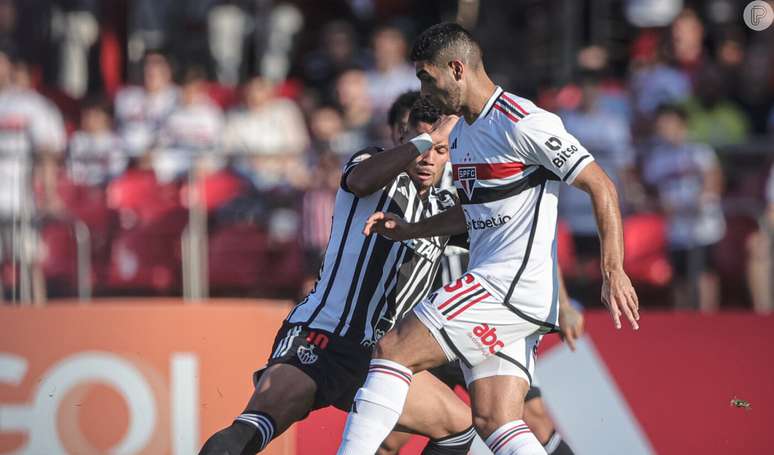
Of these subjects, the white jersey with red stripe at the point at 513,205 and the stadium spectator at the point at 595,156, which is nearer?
the white jersey with red stripe at the point at 513,205

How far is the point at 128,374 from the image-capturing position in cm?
755

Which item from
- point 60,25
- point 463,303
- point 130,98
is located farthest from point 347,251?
point 60,25

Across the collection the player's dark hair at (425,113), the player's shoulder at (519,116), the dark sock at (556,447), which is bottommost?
the dark sock at (556,447)

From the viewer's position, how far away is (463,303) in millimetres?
4820

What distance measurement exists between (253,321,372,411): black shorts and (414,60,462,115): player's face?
119cm

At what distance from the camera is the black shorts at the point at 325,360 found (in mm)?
5203

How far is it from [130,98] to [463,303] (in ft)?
26.1

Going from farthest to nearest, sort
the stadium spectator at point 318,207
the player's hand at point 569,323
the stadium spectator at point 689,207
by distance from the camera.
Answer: the stadium spectator at point 318,207 → the stadium spectator at point 689,207 → the player's hand at point 569,323

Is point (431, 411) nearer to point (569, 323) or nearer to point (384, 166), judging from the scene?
point (569, 323)

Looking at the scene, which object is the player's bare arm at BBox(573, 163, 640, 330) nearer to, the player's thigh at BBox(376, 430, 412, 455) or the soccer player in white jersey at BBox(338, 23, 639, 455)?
the soccer player in white jersey at BBox(338, 23, 639, 455)

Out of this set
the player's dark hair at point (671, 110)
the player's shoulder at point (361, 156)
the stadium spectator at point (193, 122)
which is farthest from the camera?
the stadium spectator at point (193, 122)

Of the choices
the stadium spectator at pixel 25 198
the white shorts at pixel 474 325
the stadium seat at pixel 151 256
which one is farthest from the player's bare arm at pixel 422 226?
the stadium spectator at pixel 25 198

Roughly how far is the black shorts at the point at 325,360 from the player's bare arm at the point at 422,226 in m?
0.55

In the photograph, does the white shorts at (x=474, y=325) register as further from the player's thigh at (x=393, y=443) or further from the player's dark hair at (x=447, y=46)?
the player's thigh at (x=393, y=443)
